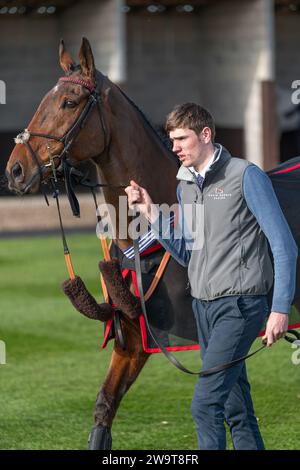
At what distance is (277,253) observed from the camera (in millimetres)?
4477

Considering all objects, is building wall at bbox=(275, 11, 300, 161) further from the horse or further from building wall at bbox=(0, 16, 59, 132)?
the horse

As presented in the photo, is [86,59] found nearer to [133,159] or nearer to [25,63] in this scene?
[133,159]

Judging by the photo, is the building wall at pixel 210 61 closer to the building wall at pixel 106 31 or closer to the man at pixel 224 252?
the building wall at pixel 106 31

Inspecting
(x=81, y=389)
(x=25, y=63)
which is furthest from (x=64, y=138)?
(x=25, y=63)

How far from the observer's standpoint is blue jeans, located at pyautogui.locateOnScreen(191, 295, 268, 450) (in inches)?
178

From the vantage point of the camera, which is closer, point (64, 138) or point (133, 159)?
point (64, 138)

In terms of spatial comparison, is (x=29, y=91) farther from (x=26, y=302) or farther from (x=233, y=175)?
(x=233, y=175)

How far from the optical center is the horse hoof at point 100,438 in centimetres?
539

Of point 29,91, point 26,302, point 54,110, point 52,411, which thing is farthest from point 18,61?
point 54,110

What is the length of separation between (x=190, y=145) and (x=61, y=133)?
98 centimetres

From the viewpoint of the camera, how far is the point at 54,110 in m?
5.40

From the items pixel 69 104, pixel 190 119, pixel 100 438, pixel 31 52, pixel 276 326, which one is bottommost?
pixel 31 52

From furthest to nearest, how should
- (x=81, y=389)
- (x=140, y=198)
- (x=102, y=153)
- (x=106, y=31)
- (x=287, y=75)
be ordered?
1. (x=287, y=75)
2. (x=106, y=31)
3. (x=81, y=389)
4. (x=102, y=153)
5. (x=140, y=198)

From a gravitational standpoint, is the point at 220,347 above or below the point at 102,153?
below
